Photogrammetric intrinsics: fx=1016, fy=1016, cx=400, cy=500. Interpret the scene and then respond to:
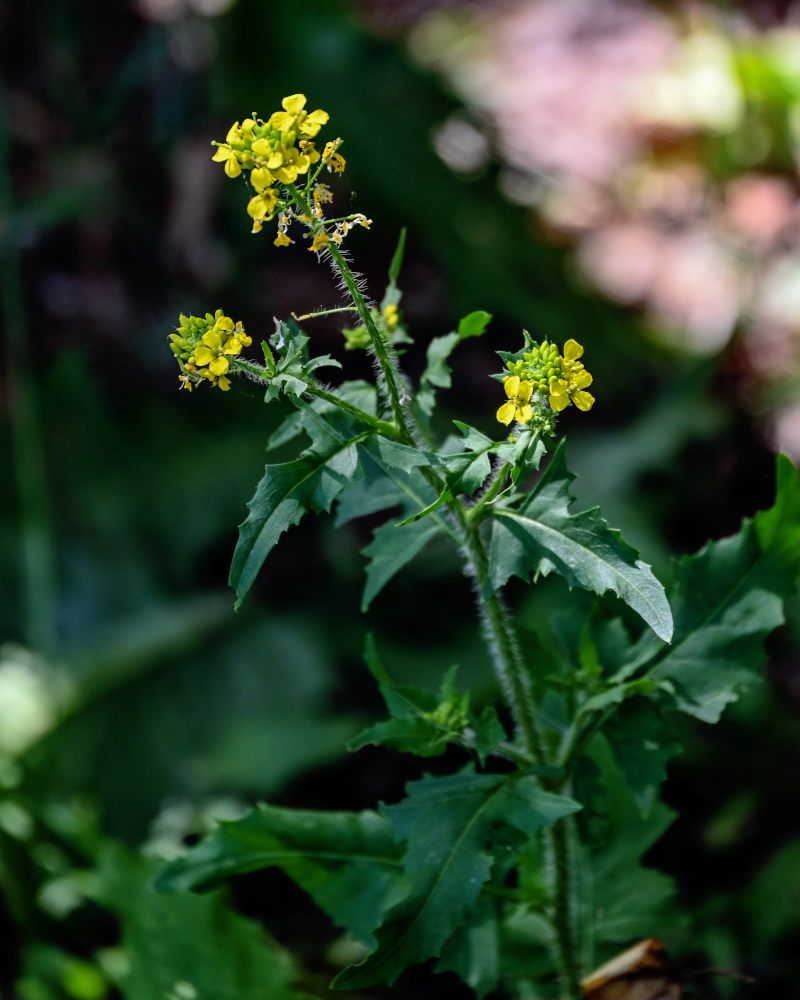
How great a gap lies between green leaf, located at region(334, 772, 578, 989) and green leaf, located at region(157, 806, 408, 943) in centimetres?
16

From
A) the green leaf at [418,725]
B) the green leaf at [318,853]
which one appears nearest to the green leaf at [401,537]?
the green leaf at [418,725]

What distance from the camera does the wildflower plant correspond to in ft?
2.89

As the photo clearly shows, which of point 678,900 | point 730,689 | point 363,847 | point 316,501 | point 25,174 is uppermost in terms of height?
point 25,174

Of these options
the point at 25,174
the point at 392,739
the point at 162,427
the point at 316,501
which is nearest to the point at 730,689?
the point at 392,739

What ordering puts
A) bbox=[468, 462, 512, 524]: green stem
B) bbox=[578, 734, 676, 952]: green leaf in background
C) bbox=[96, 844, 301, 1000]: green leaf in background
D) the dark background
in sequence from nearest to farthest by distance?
bbox=[468, 462, 512, 524]: green stem
bbox=[578, 734, 676, 952]: green leaf in background
bbox=[96, 844, 301, 1000]: green leaf in background
the dark background

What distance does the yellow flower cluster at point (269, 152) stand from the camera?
837 mm

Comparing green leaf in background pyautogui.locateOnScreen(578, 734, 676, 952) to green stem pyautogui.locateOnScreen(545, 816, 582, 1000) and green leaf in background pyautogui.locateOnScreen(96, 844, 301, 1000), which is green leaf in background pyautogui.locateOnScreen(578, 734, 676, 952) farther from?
green leaf in background pyautogui.locateOnScreen(96, 844, 301, 1000)

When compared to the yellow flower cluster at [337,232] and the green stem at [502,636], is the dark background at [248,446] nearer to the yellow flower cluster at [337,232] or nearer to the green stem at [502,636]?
the green stem at [502,636]

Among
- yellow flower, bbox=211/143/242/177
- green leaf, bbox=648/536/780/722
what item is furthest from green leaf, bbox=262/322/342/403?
green leaf, bbox=648/536/780/722

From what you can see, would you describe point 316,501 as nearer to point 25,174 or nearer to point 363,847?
point 363,847

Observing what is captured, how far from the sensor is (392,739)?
104 cm

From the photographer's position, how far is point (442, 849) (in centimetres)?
103

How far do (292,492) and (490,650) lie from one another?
1.26ft

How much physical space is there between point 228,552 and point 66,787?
0.85 metres
